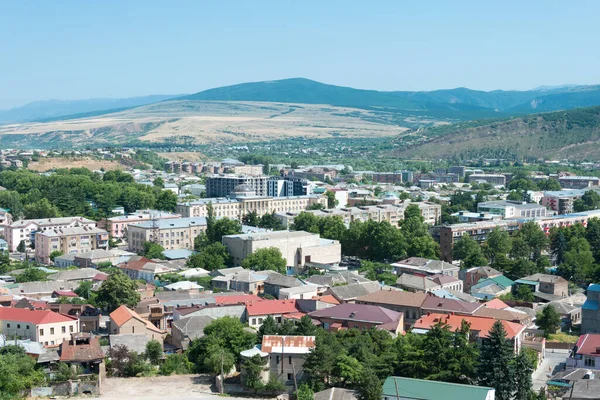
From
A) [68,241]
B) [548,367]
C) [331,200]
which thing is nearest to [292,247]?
[68,241]

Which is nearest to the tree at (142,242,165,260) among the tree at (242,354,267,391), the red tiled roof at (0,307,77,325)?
the red tiled roof at (0,307,77,325)

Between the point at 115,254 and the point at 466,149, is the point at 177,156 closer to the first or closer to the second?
the point at 466,149

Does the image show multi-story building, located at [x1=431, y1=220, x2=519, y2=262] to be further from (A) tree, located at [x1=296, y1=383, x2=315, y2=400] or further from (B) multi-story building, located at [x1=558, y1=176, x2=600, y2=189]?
(B) multi-story building, located at [x1=558, y1=176, x2=600, y2=189]

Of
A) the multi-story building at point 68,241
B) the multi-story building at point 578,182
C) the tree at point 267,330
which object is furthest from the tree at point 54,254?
the multi-story building at point 578,182

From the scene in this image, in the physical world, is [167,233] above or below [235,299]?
below

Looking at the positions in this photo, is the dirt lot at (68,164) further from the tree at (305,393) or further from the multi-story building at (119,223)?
the tree at (305,393)

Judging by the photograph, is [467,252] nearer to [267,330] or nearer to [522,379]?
[267,330]

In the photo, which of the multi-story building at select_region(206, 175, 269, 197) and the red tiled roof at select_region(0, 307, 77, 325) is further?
the multi-story building at select_region(206, 175, 269, 197)
